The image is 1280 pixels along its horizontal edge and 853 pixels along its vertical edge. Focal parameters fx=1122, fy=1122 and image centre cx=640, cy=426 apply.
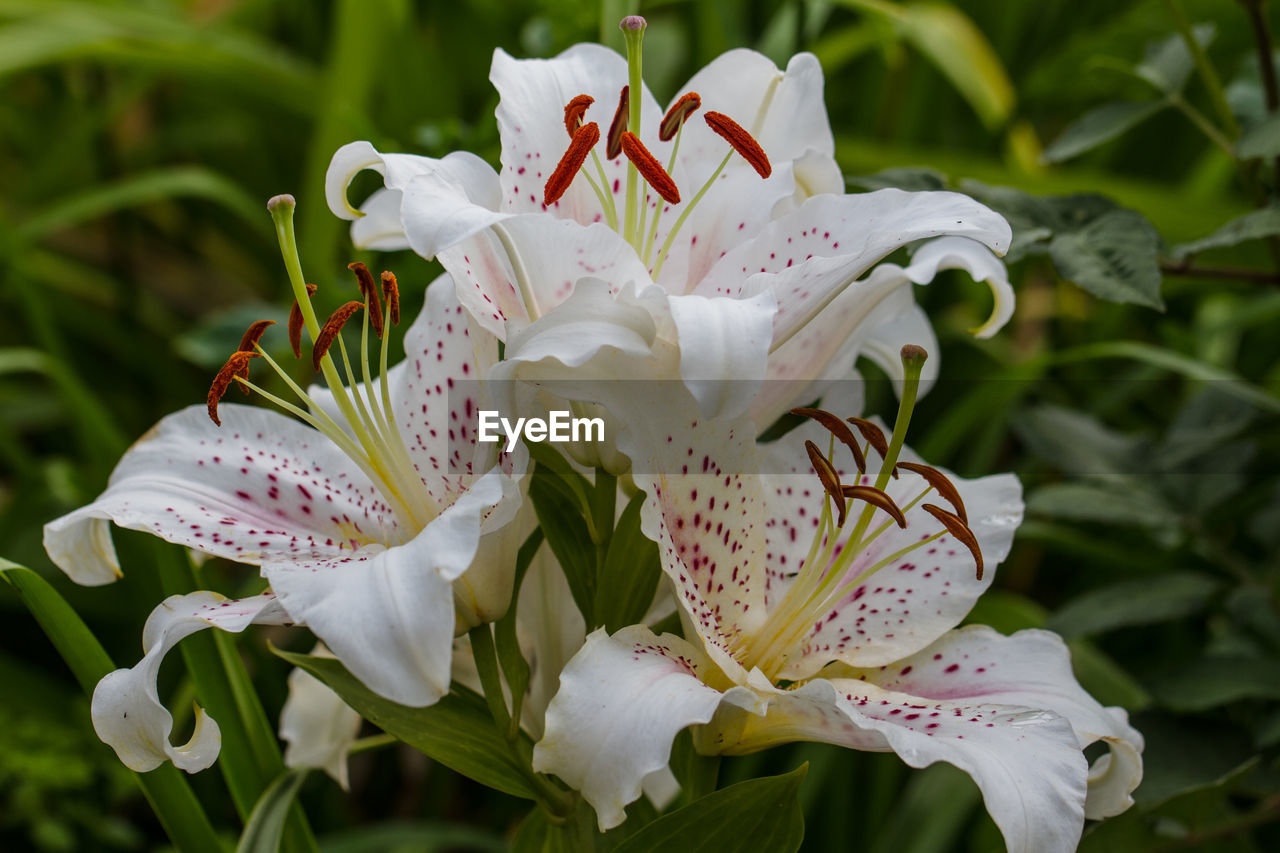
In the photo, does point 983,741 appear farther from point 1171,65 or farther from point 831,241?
point 1171,65

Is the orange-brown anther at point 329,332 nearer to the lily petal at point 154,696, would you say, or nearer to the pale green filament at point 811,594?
the lily petal at point 154,696

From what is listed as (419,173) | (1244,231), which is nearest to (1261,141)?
(1244,231)

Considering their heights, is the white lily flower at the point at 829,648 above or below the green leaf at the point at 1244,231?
below

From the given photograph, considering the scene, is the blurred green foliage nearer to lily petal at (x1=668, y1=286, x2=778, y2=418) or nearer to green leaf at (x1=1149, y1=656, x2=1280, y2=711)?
green leaf at (x1=1149, y1=656, x2=1280, y2=711)

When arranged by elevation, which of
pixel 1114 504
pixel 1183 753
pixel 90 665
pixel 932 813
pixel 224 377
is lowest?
pixel 932 813

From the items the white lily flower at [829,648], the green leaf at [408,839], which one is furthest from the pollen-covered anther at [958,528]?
the green leaf at [408,839]

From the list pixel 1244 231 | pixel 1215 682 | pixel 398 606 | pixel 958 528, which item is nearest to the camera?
pixel 398 606

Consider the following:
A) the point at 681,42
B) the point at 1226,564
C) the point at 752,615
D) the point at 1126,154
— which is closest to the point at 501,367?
the point at 752,615
